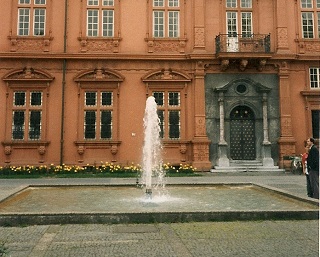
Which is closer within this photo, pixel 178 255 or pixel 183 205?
pixel 178 255

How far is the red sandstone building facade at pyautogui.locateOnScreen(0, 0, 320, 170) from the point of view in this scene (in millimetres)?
22328

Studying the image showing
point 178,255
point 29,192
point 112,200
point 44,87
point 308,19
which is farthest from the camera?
point 308,19

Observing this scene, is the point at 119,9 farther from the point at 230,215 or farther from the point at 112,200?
the point at 230,215

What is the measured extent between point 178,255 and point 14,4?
21.8m

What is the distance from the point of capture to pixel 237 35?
23266mm

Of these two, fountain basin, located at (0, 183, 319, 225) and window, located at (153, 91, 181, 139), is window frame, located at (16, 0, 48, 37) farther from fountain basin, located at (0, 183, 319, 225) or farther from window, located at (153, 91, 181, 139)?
fountain basin, located at (0, 183, 319, 225)

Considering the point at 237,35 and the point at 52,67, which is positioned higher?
the point at 237,35

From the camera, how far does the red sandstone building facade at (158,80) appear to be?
22328mm

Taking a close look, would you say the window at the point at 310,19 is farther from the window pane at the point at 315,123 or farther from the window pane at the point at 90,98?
the window pane at the point at 90,98

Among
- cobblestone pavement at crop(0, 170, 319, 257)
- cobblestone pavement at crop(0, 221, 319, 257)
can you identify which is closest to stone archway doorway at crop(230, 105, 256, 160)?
cobblestone pavement at crop(0, 170, 319, 257)

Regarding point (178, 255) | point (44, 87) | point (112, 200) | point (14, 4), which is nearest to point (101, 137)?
point (44, 87)

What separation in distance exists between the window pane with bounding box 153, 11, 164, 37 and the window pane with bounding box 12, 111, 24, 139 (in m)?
9.70

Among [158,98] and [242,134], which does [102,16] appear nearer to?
[158,98]

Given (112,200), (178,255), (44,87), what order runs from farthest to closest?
(44,87) → (112,200) → (178,255)
